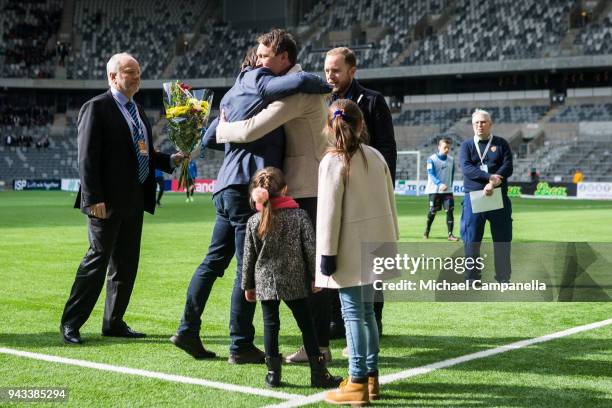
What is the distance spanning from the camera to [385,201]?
5016mm

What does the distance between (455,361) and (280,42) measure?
8.46ft

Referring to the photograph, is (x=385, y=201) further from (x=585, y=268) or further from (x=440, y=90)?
(x=440, y=90)

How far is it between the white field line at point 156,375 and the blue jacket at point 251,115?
4.40 ft

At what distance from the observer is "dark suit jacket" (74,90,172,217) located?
22.3 ft

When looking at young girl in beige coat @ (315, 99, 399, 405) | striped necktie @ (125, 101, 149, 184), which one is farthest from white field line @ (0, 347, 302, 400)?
striped necktie @ (125, 101, 149, 184)

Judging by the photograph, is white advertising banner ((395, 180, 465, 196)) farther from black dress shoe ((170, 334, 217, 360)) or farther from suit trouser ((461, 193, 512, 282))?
black dress shoe ((170, 334, 217, 360))

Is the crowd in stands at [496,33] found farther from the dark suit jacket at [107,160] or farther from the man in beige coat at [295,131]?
the man in beige coat at [295,131]

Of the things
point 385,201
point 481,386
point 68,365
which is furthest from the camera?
point 68,365

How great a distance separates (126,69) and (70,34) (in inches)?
2649

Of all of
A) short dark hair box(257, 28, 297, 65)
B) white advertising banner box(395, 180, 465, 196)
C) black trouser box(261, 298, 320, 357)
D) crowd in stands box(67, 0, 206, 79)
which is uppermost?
crowd in stands box(67, 0, 206, 79)

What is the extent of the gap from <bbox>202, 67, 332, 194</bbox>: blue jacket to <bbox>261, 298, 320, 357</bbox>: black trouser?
3.13ft

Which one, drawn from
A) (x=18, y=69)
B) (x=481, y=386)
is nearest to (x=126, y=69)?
(x=481, y=386)

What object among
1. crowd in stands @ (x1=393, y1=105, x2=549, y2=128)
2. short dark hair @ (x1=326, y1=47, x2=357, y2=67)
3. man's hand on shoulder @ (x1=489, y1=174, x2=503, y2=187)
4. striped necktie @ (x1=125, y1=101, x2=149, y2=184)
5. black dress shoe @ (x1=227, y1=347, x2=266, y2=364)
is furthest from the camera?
crowd in stands @ (x1=393, y1=105, x2=549, y2=128)

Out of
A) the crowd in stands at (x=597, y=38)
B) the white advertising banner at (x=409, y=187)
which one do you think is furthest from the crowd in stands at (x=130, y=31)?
the crowd in stands at (x=597, y=38)
